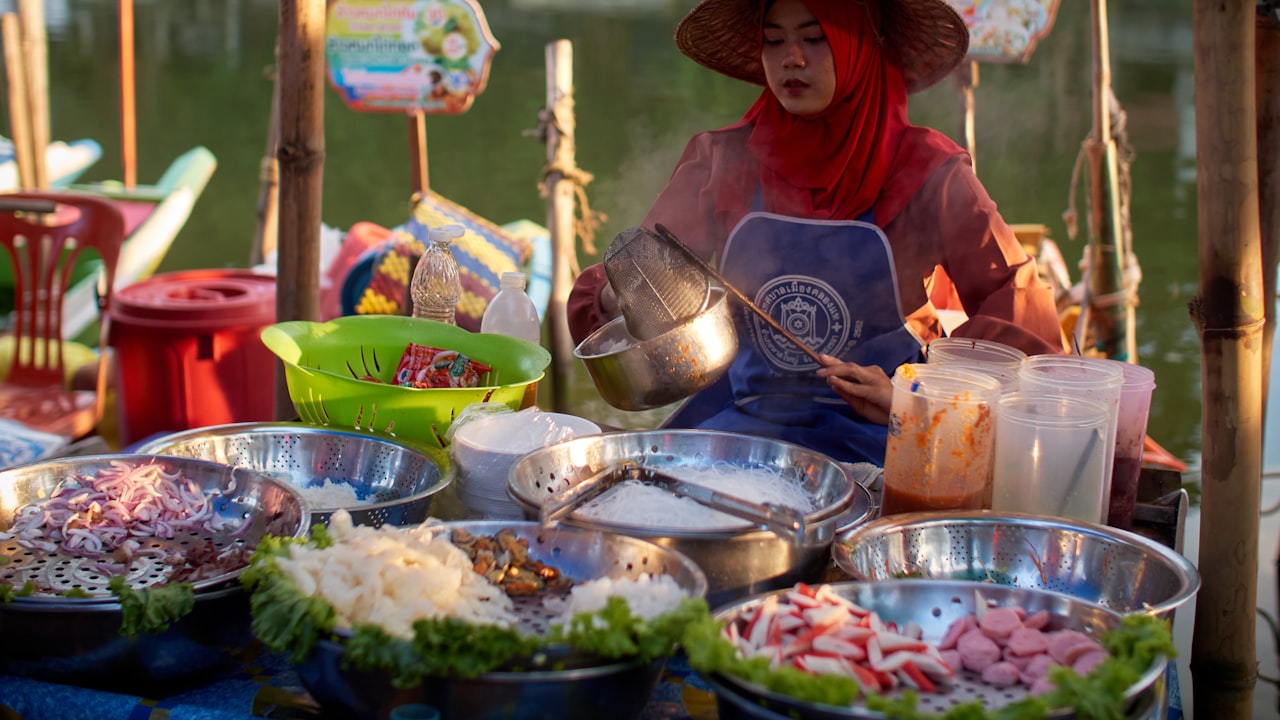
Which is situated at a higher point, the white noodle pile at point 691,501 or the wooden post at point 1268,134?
the wooden post at point 1268,134

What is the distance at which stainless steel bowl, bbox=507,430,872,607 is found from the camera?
1570mm

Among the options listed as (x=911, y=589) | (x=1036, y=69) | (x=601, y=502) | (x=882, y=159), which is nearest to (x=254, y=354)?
(x=882, y=159)

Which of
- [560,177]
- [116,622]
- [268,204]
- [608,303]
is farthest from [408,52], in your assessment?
[116,622]

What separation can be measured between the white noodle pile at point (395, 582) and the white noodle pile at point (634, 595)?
0.29ft

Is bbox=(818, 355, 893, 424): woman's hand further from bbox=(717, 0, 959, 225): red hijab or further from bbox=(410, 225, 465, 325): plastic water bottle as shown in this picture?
bbox=(410, 225, 465, 325): plastic water bottle

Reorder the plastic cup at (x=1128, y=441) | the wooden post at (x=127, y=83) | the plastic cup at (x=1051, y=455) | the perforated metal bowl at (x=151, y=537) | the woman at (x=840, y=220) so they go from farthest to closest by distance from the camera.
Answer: the wooden post at (x=127, y=83), the woman at (x=840, y=220), the plastic cup at (x=1128, y=441), the plastic cup at (x=1051, y=455), the perforated metal bowl at (x=151, y=537)

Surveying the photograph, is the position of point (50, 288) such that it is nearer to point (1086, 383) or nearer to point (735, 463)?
point (735, 463)

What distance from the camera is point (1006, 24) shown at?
479 centimetres

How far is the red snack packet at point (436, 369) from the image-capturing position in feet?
7.89

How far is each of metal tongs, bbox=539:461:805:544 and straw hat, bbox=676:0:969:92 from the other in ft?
4.29

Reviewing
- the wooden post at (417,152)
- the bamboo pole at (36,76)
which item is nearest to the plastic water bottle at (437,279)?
the wooden post at (417,152)

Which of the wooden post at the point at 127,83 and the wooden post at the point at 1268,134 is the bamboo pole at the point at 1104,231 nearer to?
the wooden post at the point at 1268,134

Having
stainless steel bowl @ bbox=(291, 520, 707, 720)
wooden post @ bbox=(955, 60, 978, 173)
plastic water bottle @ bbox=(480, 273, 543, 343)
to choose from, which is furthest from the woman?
wooden post @ bbox=(955, 60, 978, 173)

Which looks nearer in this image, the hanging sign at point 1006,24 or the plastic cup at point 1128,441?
the plastic cup at point 1128,441
